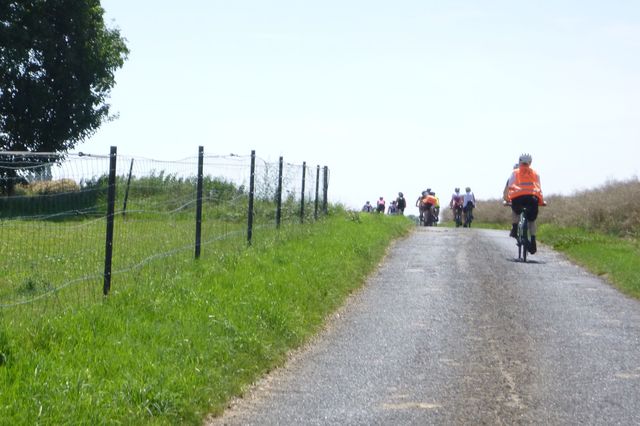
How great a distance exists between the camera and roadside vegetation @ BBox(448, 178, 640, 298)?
734 inches

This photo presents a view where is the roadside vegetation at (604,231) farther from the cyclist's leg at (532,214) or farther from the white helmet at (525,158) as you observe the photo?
the white helmet at (525,158)

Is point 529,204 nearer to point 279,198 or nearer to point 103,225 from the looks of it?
point 279,198

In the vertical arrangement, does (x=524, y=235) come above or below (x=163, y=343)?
above

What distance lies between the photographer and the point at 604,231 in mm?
29344

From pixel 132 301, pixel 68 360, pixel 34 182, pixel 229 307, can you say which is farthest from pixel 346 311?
pixel 68 360

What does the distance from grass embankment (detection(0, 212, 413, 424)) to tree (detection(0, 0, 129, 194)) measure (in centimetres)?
2572

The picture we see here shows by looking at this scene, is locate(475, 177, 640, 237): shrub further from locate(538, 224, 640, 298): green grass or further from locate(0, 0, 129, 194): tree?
locate(0, 0, 129, 194): tree

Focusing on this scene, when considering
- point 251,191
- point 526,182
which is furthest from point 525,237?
point 251,191

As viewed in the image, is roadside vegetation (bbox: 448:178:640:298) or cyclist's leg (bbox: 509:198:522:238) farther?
cyclist's leg (bbox: 509:198:522:238)

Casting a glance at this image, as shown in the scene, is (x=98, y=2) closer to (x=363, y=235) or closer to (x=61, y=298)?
(x=363, y=235)

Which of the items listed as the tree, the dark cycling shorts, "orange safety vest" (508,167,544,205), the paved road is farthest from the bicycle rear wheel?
the tree

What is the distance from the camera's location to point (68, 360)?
7.74 metres

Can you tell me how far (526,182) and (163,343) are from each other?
489 inches

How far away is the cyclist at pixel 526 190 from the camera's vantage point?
64.7 ft
